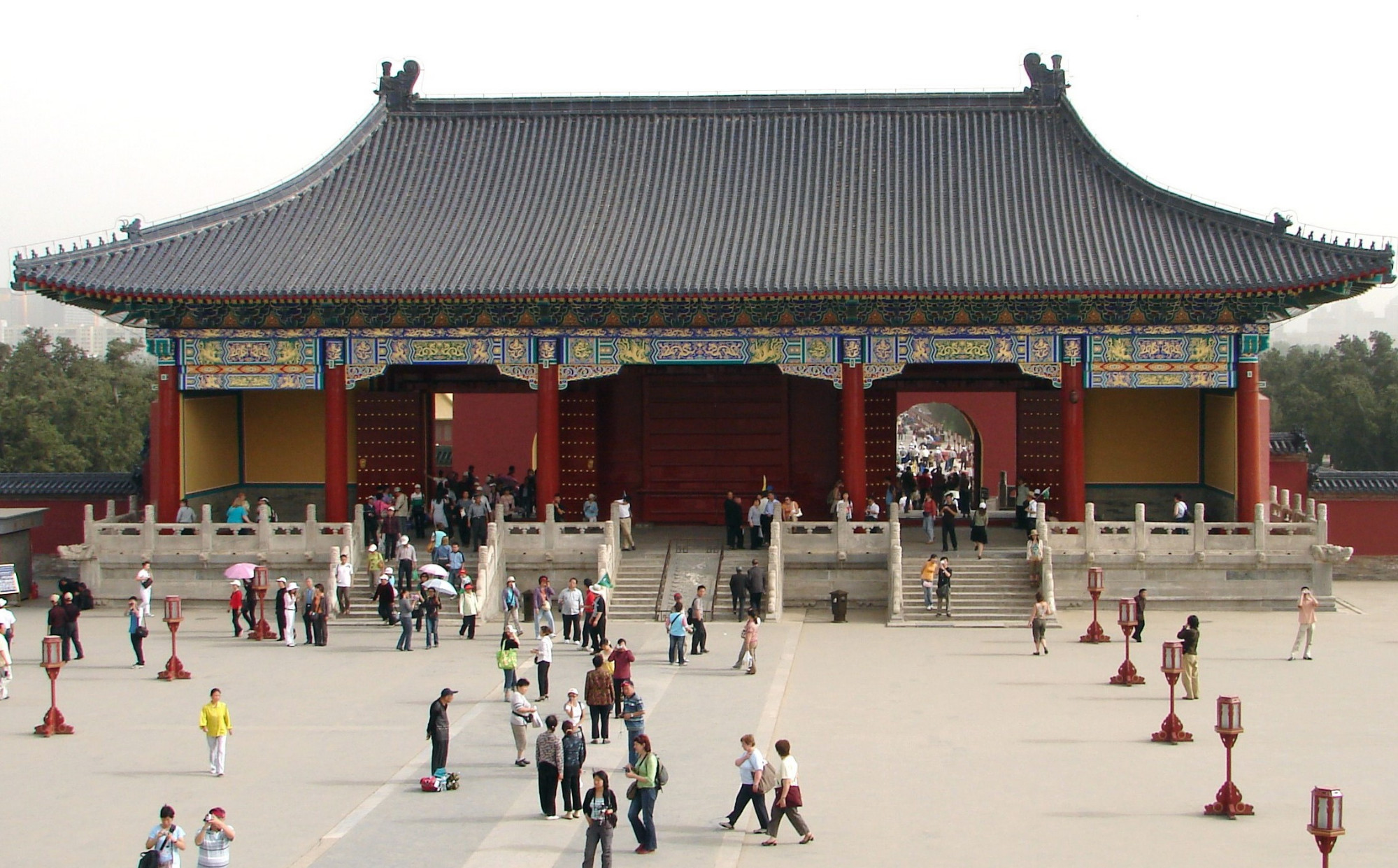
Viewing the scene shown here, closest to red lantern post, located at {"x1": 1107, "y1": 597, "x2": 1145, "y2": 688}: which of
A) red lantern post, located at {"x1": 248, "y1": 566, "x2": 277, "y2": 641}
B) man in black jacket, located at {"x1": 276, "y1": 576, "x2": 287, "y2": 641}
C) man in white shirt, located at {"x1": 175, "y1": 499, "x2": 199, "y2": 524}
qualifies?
man in black jacket, located at {"x1": 276, "y1": 576, "x2": 287, "y2": 641}

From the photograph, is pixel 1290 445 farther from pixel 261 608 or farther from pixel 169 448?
pixel 169 448

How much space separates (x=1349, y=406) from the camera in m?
69.2

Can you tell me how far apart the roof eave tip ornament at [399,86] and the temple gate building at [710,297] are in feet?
0.29

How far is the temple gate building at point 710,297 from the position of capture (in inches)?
1324

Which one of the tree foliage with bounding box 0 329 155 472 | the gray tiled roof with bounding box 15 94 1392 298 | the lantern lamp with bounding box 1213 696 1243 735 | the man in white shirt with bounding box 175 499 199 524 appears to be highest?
the gray tiled roof with bounding box 15 94 1392 298

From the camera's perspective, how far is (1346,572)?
127ft

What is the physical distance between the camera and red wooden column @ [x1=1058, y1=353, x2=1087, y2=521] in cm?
3409

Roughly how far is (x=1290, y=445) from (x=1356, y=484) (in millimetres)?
2083

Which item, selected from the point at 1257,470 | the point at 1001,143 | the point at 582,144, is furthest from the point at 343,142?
the point at 1257,470

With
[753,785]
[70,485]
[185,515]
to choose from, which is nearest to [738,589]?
[185,515]

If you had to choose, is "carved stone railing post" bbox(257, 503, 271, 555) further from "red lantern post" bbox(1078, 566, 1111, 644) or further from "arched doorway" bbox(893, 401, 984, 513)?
"red lantern post" bbox(1078, 566, 1111, 644)

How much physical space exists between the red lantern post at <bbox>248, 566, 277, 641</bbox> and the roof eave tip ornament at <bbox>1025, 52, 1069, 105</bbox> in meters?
20.8

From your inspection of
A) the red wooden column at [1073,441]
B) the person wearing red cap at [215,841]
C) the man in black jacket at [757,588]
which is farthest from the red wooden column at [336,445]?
the person wearing red cap at [215,841]

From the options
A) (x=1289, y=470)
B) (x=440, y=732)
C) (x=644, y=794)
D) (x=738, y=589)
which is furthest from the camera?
(x=1289, y=470)
